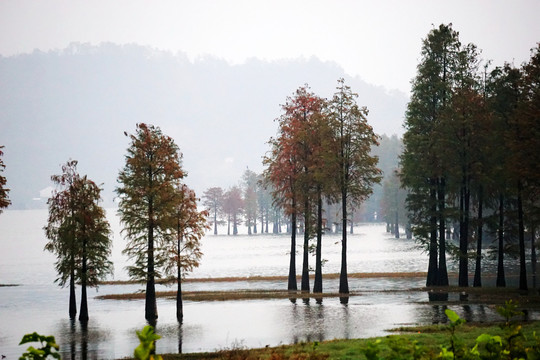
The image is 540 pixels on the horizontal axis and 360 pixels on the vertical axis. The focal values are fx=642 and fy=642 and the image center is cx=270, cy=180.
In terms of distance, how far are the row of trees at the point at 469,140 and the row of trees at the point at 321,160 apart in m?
4.17

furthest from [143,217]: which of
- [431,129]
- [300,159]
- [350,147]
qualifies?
[431,129]

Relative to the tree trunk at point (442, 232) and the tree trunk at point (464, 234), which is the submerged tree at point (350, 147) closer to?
the tree trunk at point (442, 232)

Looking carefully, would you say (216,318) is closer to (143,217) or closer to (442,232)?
(143,217)

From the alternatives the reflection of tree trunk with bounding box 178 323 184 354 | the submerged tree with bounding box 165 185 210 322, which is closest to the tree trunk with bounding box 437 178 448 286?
the submerged tree with bounding box 165 185 210 322

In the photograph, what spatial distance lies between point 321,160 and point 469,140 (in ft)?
37.3

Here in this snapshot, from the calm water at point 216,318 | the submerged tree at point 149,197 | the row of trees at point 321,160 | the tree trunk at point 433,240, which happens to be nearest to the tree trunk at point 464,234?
the tree trunk at point 433,240

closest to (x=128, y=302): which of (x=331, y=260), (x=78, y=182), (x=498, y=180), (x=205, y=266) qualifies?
(x=78, y=182)

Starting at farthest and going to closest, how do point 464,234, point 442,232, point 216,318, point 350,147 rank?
point 442,232, point 350,147, point 464,234, point 216,318

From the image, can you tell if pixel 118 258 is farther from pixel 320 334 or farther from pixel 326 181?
pixel 320 334

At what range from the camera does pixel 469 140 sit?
4725 cm

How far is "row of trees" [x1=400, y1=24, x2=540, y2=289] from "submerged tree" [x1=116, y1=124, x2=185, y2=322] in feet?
62.4

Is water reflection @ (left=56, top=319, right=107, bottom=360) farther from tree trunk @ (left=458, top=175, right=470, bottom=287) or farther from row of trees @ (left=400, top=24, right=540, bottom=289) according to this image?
tree trunk @ (left=458, top=175, right=470, bottom=287)

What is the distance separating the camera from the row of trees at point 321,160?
163 feet

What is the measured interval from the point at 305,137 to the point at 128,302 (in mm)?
22851
